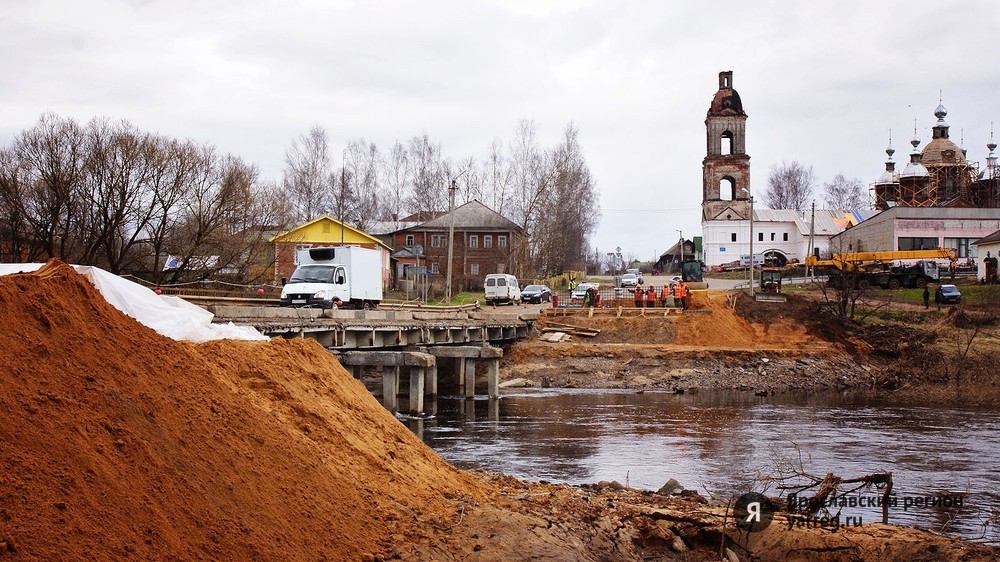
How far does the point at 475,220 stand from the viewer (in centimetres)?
7319

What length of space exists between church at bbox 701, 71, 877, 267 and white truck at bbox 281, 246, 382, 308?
58.9 meters

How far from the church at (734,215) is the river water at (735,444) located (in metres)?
57.5

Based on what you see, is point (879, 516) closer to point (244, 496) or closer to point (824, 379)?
point (244, 496)

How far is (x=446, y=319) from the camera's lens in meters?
33.6

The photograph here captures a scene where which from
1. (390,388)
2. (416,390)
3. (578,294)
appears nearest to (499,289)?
(578,294)

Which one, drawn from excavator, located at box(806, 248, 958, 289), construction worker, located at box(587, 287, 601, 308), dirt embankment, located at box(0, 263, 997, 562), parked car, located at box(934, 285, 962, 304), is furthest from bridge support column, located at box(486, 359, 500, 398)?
parked car, located at box(934, 285, 962, 304)

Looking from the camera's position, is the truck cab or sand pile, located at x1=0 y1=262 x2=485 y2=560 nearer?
sand pile, located at x1=0 y1=262 x2=485 y2=560

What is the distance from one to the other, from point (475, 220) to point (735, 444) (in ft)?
177

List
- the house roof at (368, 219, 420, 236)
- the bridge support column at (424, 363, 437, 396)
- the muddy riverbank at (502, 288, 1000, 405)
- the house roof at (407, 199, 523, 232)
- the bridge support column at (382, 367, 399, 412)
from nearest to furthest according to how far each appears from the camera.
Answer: the bridge support column at (382, 367, 399, 412), the bridge support column at (424, 363, 437, 396), the muddy riverbank at (502, 288, 1000, 405), the house roof at (407, 199, 523, 232), the house roof at (368, 219, 420, 236)

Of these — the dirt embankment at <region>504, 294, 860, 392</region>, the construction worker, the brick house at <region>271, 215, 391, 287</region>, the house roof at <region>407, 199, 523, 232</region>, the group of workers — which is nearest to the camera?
the dirt embankment at <region>504, 294, 860, 392</region>

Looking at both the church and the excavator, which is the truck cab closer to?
the excavator

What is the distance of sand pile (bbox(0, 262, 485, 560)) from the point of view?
6.52 metres

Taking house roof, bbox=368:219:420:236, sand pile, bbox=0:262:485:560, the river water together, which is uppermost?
house roof, bbox=368:219:420:236

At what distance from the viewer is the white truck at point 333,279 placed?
2956 cm
